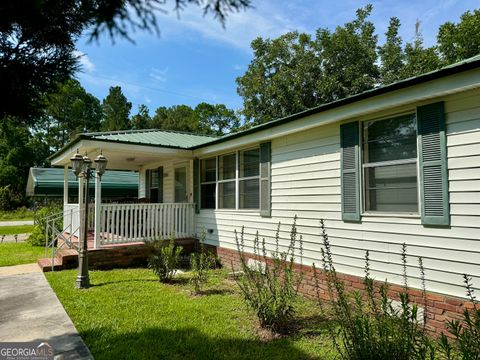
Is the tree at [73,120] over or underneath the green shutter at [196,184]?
over

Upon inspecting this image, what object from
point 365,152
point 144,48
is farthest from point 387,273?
point 144,48

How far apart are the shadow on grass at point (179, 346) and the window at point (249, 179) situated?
380 cm

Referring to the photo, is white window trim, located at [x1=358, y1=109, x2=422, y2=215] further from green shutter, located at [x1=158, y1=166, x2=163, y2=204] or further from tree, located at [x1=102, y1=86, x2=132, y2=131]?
tree, located at [x1=102, y1=86, x2=132, y2=131]

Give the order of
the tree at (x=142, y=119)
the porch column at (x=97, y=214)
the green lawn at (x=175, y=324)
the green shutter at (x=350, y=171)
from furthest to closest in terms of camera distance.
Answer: the tree at (x=142, y=119), the porch column at (x=97, y=214), the green shutter at (x=350, y=171), the green lawn at (x=175, y=324)

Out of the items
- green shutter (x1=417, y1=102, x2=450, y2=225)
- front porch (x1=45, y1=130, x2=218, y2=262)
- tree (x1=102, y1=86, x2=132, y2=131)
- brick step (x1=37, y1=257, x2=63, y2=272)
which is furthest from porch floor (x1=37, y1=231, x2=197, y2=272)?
tree (x1=102, y1=86, x2=132, y2=131)

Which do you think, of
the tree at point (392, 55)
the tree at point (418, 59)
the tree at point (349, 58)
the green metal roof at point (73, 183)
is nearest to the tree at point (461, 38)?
the tree at point (418, 59)

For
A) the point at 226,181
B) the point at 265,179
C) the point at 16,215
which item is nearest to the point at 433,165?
the point at 265,179

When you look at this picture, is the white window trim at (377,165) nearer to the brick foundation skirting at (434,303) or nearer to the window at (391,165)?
the window at (391,165)

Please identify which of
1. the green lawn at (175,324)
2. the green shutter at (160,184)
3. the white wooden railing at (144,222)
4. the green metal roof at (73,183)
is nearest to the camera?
the green lawn at (175,324)

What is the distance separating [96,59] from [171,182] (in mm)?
9090

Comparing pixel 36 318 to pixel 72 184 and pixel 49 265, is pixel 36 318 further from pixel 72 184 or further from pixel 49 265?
pixel 72 184

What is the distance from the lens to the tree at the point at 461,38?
Result: 18109mm

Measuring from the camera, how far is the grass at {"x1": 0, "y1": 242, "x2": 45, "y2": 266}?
9.16 m

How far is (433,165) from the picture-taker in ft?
13.7
